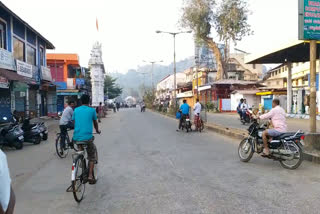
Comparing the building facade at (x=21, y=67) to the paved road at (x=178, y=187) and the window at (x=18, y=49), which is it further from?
the paved road at (x=178, y=187)

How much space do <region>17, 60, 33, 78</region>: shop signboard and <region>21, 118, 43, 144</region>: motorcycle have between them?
7.86 meters

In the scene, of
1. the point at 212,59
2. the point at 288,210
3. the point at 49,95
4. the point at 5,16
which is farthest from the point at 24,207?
the point at 212,59

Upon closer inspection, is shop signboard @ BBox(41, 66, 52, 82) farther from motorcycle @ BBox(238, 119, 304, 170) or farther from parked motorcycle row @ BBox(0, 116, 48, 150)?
motorcycle @ BBox(238, 119, 304, 170)

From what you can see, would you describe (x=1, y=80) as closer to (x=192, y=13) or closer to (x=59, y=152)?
(x=59, y=152)

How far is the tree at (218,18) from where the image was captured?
38.1m

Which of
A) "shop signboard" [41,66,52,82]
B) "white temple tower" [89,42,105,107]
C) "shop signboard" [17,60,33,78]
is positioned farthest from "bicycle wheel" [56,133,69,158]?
"white temple tower" [89,42,105,107]

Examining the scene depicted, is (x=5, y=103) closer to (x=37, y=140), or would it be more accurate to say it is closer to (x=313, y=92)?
(x=37, y=140)

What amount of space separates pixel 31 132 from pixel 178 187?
810cm

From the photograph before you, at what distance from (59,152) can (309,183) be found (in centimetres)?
664

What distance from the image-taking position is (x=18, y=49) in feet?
66.8

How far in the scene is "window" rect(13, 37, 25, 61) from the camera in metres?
19.6

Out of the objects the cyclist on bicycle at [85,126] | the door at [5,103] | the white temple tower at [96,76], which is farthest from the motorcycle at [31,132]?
the white temple tower at [96,76]

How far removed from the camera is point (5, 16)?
17.9 m

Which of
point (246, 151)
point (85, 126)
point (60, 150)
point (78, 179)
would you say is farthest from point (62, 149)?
point (246, 151)
